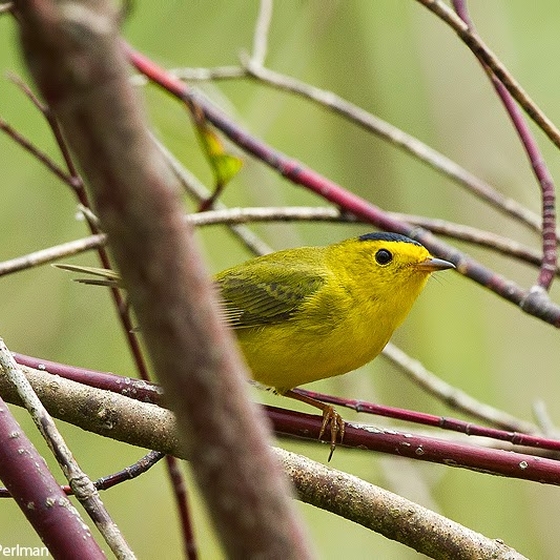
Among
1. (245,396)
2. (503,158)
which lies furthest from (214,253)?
(245,396)

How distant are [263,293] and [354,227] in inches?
116

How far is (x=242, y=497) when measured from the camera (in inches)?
24.8

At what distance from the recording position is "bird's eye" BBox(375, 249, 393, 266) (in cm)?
412

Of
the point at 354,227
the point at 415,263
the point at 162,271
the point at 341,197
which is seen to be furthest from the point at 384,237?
the point at 162,271

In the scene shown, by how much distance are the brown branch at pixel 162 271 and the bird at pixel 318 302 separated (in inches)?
108

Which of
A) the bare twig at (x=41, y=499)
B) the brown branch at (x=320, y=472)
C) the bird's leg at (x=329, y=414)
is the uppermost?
the bird's leg at (x=329, y=414)

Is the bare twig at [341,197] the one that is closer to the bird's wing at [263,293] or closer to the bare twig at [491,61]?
the bare twig at [491,61]

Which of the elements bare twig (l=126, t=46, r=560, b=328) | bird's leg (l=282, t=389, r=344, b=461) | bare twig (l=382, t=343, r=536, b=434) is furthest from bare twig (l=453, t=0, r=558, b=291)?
bird's leg (l=282, t=389, r=344, b=461)

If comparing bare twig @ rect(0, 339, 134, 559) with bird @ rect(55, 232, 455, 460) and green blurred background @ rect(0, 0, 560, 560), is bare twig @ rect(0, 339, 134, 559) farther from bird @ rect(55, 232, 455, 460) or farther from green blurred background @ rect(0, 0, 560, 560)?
green blurred background @ rect(0, 0, 560, 560)

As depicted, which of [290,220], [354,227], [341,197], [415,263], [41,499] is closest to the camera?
[41,499]

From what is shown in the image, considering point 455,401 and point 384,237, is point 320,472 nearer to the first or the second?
point 455,401

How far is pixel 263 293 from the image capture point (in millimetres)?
4043

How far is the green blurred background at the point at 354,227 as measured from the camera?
197 inches

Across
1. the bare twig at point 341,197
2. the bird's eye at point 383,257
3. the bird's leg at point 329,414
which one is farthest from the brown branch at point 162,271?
the bird's eye at point 383,257
